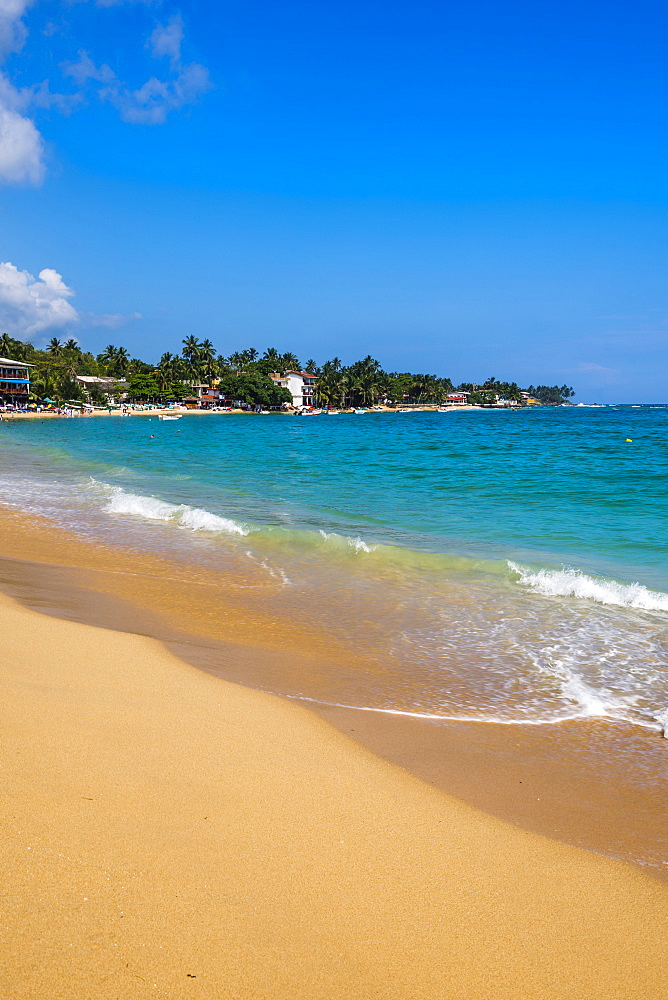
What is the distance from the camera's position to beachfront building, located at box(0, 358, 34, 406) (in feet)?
Answer: 360

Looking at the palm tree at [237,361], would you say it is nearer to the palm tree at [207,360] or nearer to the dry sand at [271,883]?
the palm tree at [207,360]

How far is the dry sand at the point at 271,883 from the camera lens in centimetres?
236

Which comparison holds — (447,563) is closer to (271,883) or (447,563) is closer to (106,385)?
(271,883)

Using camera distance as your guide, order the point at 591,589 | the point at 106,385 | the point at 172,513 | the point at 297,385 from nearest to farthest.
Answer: the point at 591,589 → the point at 172,513 → the point at 106,385 → the point at 297,385

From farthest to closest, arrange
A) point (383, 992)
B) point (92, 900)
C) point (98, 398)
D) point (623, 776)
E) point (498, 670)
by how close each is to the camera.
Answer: point (98, 398) < point (498, 670) < point (623, 776) < point (92, 900) < point (383, 992)

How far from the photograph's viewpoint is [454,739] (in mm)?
4938

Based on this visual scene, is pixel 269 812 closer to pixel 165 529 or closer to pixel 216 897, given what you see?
pixel 216 897

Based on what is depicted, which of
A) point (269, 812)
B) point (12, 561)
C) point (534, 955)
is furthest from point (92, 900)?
point (12, 561)

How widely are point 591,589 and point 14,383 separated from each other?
11816cm

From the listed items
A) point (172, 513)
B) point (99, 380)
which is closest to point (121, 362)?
point (99, 380)

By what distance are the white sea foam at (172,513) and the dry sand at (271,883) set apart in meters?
9.75

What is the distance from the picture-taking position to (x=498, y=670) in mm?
6492

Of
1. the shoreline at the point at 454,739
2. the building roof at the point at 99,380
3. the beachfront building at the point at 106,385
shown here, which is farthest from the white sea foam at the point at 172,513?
the building roof at the point at 99,380

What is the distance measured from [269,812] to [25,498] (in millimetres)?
16829
